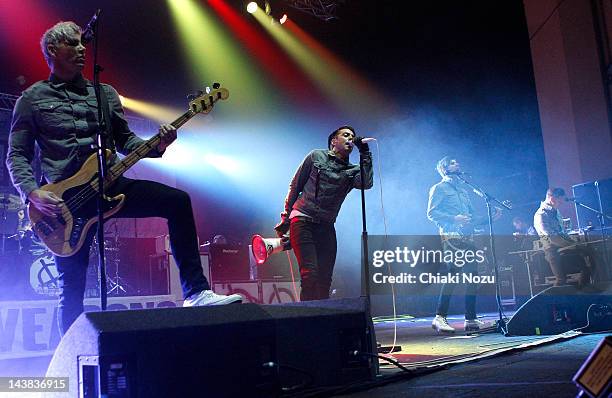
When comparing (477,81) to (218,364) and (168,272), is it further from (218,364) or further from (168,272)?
(218,364)

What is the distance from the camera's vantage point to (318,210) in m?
4.98

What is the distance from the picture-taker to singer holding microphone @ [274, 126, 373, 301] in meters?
4.89

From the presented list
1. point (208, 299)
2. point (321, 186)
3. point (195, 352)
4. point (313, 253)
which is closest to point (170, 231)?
point (208, 299)

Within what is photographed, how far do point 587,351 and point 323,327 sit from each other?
2262 mm

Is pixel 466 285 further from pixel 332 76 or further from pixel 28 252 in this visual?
pixel 332 76

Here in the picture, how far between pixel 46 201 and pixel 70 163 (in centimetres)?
28

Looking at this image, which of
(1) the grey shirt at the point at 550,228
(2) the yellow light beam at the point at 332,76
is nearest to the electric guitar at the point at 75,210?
(1) the grey shirt at the point at 550,228

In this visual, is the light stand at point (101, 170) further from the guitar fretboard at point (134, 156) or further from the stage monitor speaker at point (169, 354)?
the stage monitor speaker at point (169, 354)

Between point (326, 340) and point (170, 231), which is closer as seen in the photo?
point (326, 340)

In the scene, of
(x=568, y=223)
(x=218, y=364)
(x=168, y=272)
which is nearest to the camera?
(x=218, y=364)

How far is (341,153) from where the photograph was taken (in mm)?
5258

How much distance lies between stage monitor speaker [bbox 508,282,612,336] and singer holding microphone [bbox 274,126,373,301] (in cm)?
207

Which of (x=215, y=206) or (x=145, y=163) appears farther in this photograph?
(x=215, y=206)

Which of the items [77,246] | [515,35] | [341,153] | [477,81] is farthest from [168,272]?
[515,35]
